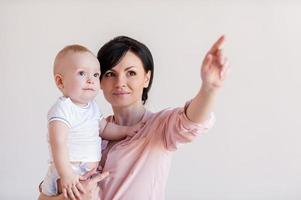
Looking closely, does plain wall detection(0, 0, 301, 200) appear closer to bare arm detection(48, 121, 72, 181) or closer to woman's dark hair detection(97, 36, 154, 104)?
woman's dark hair detection(97, 36, 154, 104)

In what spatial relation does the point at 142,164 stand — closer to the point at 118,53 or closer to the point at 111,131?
the point at 111,131

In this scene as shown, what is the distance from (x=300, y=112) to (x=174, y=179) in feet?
2.60

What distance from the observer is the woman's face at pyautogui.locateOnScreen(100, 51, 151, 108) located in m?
1.32

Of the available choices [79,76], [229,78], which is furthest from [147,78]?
[229,78]

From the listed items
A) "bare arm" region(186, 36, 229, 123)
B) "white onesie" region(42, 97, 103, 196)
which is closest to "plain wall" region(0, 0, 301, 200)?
"white onesie" region(42, 97, 103, 196)

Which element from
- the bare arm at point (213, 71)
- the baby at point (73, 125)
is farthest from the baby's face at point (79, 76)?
the bare arm at point (213, 71)

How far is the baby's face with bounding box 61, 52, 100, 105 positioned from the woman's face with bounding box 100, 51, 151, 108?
0.06 meters

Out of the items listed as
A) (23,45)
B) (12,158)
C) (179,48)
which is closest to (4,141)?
(12,158)

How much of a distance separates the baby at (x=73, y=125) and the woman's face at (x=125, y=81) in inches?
1.7

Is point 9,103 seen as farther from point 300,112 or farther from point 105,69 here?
point 300,112

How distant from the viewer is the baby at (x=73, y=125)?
1.21 meters

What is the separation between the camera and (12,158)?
2.60m

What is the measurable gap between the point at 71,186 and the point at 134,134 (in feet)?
0.77

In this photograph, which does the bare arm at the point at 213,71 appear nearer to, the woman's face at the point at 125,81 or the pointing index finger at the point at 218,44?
the pointing index finger at the point at 218,44
